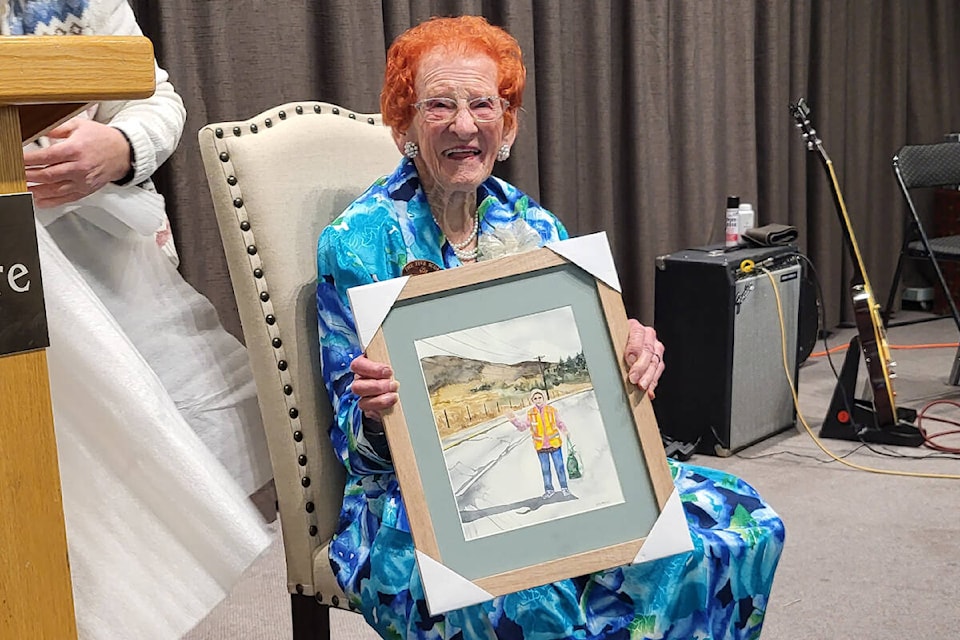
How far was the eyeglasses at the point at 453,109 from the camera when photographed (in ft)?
4.54

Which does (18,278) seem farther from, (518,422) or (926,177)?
(926,177)

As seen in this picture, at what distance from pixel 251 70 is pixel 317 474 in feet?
4.79

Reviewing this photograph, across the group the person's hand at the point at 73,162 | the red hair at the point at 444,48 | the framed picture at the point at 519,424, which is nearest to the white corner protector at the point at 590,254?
the framed picture at the point at 519,424

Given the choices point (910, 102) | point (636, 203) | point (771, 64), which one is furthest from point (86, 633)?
point (910, 102)

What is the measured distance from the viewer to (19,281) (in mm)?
545

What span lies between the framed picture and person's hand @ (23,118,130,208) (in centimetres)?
30

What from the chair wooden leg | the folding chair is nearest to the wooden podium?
the chair wooden leg

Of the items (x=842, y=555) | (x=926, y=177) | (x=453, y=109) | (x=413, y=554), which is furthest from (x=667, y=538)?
(x=926, y=177)

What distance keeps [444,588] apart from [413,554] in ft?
0.65

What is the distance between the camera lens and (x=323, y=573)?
142 cm

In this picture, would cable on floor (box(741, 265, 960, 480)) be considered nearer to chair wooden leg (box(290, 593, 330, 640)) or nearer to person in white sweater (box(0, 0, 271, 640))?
chair wooden leg (box(290, 593, 330, 640))

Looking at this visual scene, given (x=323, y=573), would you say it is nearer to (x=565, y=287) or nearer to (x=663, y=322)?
(x=565, y=287)

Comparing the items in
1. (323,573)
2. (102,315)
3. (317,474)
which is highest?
(102,315)

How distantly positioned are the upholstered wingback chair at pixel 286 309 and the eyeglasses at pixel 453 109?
0.65 ft
